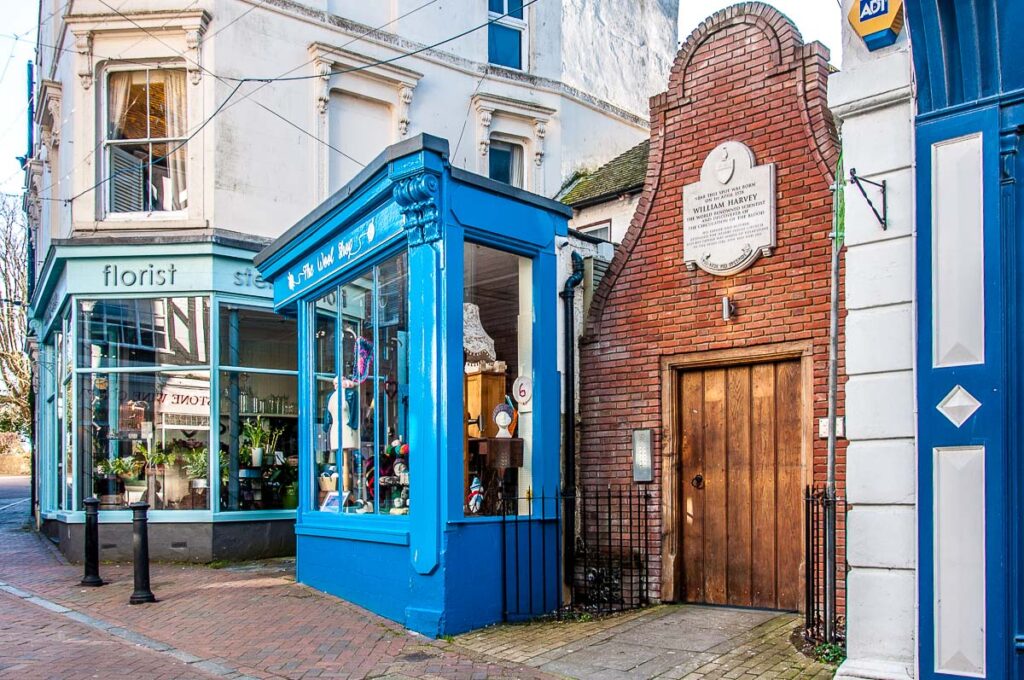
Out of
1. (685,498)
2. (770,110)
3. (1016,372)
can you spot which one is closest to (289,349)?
(685,498)

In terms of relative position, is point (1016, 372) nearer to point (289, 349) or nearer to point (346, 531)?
point (346, 531)

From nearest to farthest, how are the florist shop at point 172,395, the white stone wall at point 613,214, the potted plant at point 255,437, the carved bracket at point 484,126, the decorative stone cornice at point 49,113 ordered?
the white stone wall at point 613,214 < the florist shop at point 172,395 < the potted plant at point 255,437 < the decorative stone cornice at point 49,113 < the carved bracket at point 484,126

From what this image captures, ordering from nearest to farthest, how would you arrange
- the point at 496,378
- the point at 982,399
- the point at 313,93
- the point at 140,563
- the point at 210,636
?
the point at 982,399 < the point at 210,636 < the point at 496,378 < the point at 140,563 < the point at 313,93

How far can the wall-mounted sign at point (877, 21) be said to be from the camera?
560cm

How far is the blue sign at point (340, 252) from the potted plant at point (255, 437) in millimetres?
2298

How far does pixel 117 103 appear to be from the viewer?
13.7m

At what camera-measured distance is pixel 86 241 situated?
13.0 meters

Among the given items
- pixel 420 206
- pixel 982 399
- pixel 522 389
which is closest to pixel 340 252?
pixel 420 206

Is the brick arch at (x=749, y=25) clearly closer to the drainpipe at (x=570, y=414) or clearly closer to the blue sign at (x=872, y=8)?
the drainpipe at (x=570, y=414)

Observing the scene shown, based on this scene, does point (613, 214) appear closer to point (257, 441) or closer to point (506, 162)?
→ point (506, 162)

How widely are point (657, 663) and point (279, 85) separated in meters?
10.5

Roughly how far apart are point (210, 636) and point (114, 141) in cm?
832

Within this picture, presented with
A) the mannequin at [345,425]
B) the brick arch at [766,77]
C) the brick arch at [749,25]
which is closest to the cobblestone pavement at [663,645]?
the mannequin at [345,425]

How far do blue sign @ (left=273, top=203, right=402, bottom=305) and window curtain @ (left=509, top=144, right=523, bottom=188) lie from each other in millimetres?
5847
